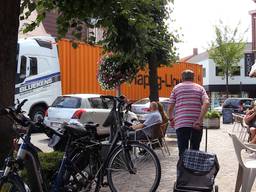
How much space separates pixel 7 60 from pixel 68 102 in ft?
31.2

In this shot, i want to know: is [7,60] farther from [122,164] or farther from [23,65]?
[23,65]

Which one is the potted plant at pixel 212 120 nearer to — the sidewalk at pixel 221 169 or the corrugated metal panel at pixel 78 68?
the corrugated metal panel at pixel 78 68

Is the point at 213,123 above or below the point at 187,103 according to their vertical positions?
below

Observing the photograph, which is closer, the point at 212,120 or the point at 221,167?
the point at 221,167

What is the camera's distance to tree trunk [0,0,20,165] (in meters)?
6.80

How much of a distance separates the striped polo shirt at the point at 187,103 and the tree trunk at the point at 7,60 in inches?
102

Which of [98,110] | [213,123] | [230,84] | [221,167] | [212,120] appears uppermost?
[98,110]

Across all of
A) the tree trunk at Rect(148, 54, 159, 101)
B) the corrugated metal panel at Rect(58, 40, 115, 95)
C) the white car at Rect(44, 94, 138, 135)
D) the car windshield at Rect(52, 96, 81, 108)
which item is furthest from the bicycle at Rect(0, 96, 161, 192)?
the corrugated metal panel at Rect(58, 40, 115, 95)

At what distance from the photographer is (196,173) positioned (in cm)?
627

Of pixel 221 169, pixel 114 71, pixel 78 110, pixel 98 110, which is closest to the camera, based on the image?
pixel 221 169

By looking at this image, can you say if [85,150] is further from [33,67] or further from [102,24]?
[33,67]

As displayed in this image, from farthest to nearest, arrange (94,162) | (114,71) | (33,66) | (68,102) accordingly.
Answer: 1. (33,66)
2. (68,102)
3. (114,71)
4. (94,162)

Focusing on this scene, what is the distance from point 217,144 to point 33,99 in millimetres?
7468

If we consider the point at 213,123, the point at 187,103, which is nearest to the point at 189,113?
the point at 187,103
